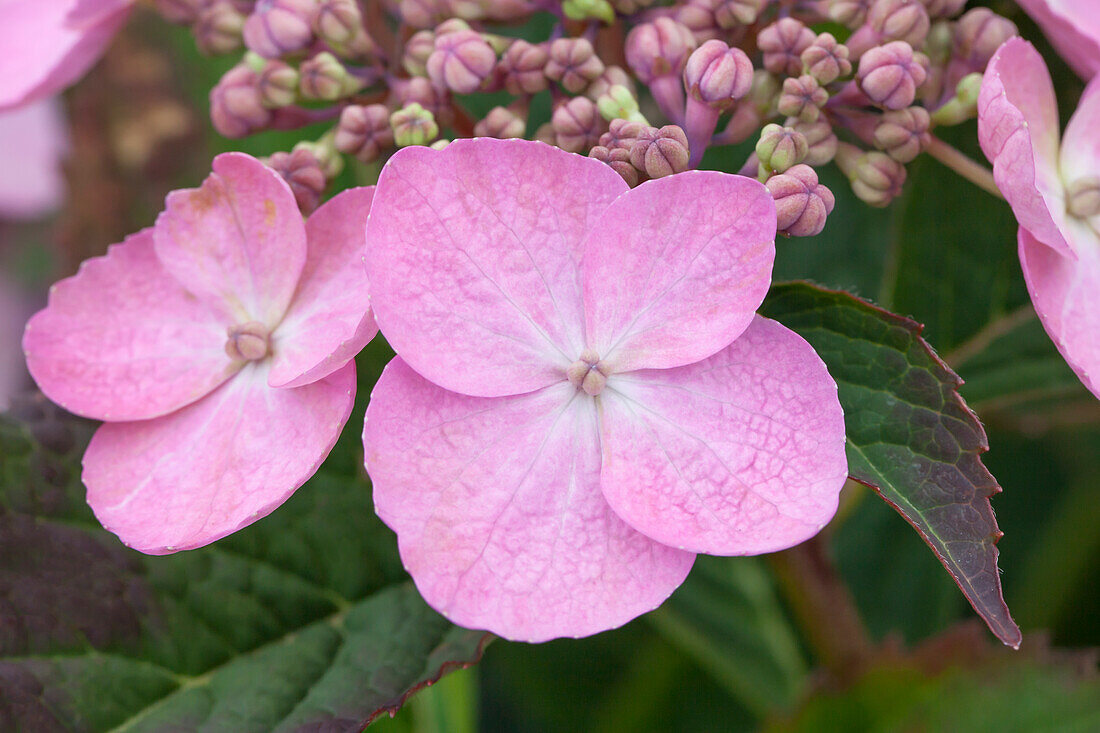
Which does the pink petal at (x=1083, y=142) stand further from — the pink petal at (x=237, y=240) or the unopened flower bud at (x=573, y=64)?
the pink petal at (x=237, y=240)

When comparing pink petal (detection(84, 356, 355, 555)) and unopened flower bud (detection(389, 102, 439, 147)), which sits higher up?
unopened flower bud (detection(389, 102, 439, 147))

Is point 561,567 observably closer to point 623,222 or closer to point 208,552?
point 623,222

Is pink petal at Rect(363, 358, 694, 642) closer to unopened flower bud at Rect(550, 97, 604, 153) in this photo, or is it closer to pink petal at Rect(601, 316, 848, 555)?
pink petal at Rect(601, 316, 848, 555)

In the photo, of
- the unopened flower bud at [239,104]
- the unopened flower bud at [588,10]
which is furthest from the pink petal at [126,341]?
the unopened flower bud at [588,10]

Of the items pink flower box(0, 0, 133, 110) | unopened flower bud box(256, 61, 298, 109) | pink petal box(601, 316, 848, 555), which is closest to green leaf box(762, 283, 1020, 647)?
pink petal box(601, 316, 848, 555)

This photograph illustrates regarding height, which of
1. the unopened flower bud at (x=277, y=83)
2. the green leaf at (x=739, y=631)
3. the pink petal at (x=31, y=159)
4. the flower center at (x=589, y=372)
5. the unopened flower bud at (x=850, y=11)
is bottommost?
the pink petal at (x=31, y=159)

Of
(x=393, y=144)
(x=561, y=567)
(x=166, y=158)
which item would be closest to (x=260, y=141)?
(x=166, y=158)
